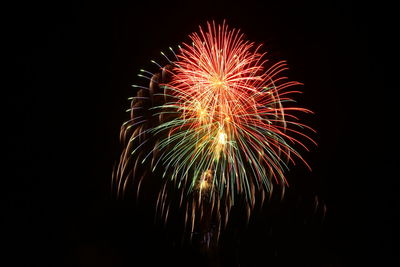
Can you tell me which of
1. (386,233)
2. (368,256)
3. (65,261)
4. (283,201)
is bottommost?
(65,261)

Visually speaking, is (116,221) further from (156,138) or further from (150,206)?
(156,138)

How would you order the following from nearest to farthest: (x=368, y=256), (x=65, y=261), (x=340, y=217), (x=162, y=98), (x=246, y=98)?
(x=246, y=98)
(x=162, y=98)
(x=65, y=261)
(x=368, y=256)
(x=340, y=217)

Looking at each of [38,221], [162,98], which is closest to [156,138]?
[162,98]

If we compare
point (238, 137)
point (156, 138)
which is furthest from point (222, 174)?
point (156, 138)

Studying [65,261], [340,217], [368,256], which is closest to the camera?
[65,261]

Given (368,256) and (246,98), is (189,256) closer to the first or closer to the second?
(368,256)

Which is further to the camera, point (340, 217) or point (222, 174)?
point (340, 217)

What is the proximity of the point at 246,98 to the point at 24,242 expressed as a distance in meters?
8.90

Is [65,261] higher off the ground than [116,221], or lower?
lower

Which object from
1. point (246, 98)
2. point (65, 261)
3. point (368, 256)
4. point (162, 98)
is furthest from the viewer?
point (368, 256)

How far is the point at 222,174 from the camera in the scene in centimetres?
834

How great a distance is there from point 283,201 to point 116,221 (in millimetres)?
5713

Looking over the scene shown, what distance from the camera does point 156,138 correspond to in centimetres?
882

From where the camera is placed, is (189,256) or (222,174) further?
(189,256)
